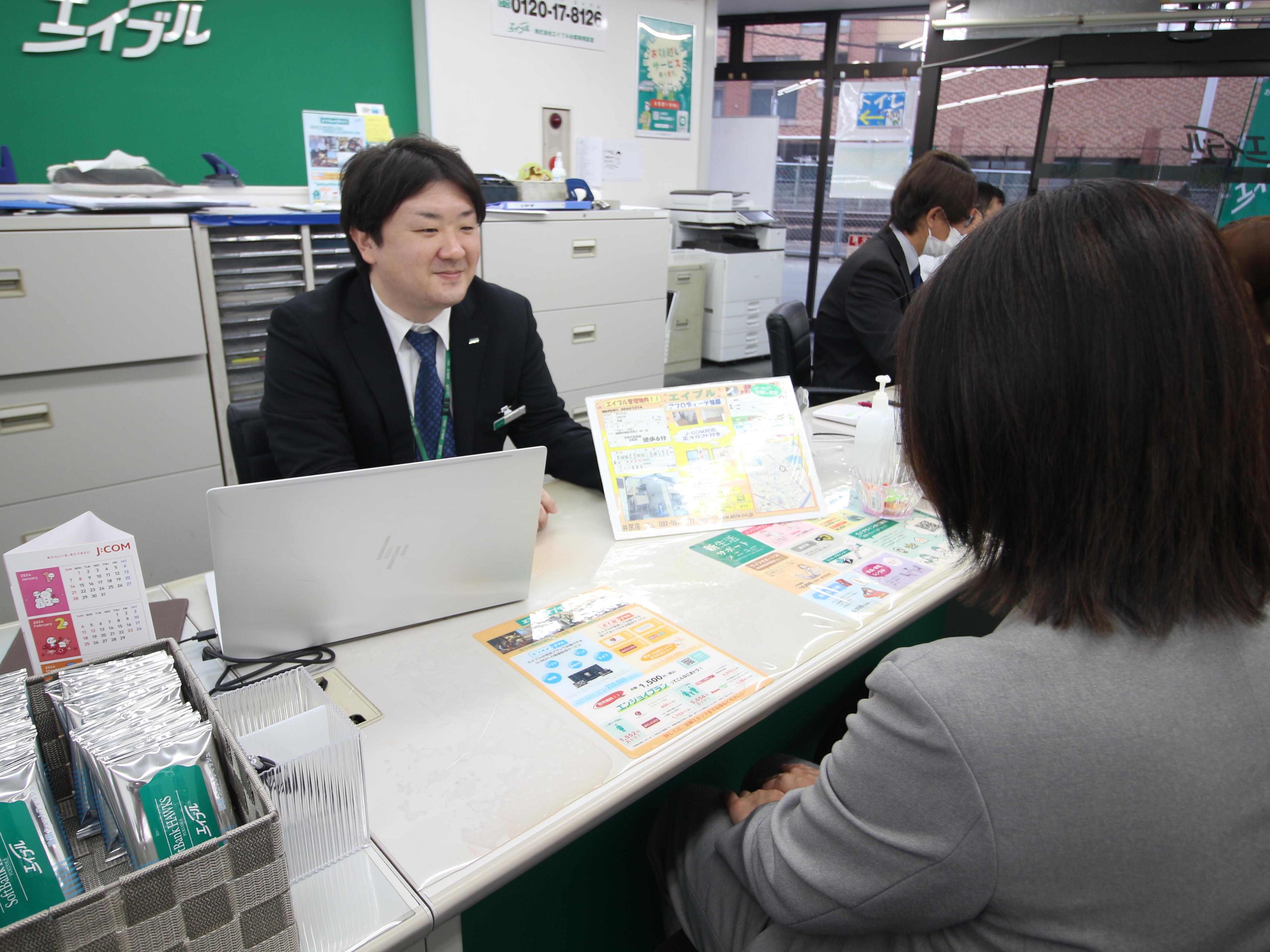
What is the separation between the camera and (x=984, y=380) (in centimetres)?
68

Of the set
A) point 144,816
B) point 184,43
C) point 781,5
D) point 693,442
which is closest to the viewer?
point 144,816

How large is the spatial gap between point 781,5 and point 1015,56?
2077 millimetres

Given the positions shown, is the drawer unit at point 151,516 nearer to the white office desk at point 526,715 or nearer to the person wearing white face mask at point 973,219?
the white office desk at point 526,715

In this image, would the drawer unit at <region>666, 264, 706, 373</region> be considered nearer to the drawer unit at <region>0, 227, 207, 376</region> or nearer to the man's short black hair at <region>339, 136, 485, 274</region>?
the drawer unit at <region>0, 227, 207, 376</region>

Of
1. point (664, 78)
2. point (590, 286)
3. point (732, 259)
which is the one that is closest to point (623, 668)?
point (590, 286)

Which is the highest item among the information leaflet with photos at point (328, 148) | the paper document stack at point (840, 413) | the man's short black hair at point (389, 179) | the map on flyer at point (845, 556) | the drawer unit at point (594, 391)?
the information leaflet with photos at point (328, 148)

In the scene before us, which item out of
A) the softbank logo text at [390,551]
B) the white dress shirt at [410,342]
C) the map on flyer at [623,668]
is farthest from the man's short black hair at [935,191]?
the softbank logo text at [390,551]

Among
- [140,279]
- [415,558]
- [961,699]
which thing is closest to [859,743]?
[961,699]

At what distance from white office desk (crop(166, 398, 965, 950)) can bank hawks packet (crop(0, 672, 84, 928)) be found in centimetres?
25

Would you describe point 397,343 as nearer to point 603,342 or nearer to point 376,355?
point 376,355

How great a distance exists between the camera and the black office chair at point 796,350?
2646 millimetres

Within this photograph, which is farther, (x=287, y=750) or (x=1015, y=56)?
(x=1015, y=56)

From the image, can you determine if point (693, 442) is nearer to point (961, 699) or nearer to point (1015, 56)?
point (961, 699)

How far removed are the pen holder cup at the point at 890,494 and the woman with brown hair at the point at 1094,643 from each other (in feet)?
2.75
